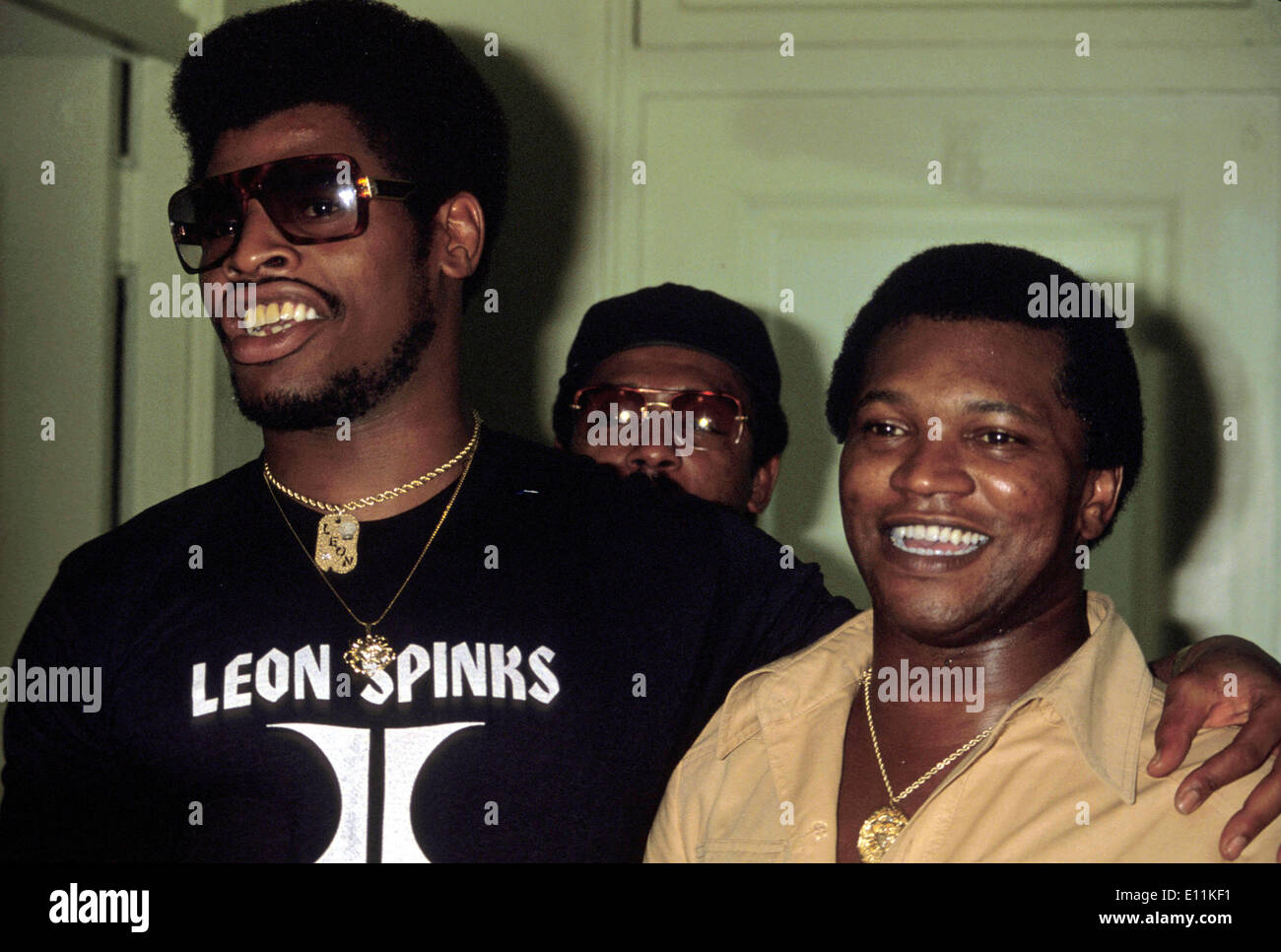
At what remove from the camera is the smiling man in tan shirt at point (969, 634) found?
149cm

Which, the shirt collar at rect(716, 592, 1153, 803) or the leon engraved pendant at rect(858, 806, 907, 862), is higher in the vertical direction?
the shirt collar at rect(716, 592, 1153, 803)

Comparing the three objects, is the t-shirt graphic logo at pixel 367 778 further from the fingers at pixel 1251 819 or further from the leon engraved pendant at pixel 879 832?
the fingers at pixel 1251 819

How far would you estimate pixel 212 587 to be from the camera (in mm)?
1825

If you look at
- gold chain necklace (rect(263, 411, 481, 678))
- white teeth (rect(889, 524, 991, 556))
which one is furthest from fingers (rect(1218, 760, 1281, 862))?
gold chain necklace (rect(263, 411, 481, 678))

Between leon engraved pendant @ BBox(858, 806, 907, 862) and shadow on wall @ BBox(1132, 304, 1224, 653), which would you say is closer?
leon engraved pendant @ BBox(858, 806, 907, 862)

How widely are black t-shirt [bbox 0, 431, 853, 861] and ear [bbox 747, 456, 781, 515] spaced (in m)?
0.70

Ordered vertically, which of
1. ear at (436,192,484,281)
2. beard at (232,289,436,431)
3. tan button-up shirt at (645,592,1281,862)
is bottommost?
tan button-up shirt at (645,592,1281,862)

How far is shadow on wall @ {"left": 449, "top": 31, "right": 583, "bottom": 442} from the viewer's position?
3656 mm

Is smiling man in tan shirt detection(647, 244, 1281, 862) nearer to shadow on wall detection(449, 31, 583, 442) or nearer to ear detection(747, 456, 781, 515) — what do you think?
ear detection(747, 456, 781, 515)

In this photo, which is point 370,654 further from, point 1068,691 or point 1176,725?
point 1176,725

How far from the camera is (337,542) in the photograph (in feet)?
6.09

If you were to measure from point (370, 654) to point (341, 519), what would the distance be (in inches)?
9.5

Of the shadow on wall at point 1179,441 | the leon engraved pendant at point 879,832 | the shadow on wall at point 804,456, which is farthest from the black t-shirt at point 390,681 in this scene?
the shadow on wall at point 1179,441

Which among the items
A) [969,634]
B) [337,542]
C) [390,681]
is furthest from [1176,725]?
[337,542]
